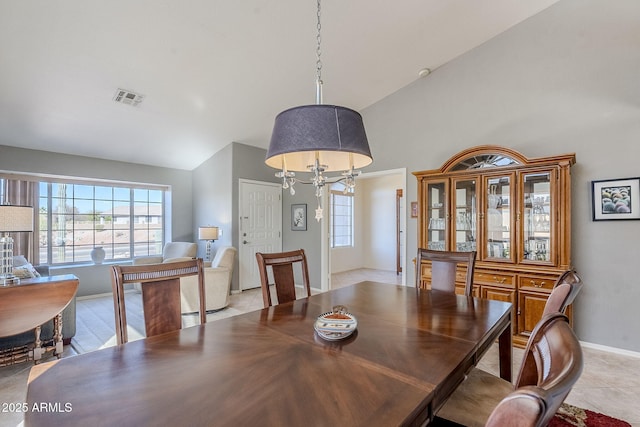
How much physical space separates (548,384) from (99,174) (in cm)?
646

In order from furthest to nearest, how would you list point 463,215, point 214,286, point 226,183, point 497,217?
point 226,183, point 214,286, point 463,215, point 497,217

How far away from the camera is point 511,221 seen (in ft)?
10.5

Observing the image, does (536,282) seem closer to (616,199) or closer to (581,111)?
(616,199)

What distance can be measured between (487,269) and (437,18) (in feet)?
8.87

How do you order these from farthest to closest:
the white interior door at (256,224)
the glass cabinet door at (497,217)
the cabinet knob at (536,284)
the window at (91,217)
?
the white interior door at (256,224) < the window at (91,217) < the glass cabinet door at (497,217) < the cabinet knob at (536,284)

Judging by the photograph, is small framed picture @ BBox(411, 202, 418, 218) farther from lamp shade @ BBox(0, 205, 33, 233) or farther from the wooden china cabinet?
lamp shade @ BBox(0, 205, 33, 233)

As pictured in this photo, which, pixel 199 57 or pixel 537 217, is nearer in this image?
pixel 537 217

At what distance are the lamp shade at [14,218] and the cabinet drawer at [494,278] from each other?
441 centimetres

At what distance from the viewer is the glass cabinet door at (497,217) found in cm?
329

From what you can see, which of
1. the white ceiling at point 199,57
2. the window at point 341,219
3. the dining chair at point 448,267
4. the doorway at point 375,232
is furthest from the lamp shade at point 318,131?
the doorway at point 375,232

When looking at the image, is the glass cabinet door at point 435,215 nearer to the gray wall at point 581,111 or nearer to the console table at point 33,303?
the gray wall at point 581,111

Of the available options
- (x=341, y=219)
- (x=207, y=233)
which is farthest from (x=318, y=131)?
(x=341, y=219)

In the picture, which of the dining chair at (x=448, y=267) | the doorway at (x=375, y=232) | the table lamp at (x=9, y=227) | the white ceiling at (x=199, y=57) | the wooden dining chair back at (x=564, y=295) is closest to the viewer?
the wooden dining chair back at (x=564, y=295)

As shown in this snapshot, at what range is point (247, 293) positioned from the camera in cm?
543
